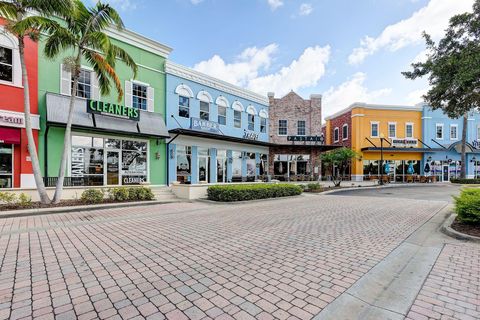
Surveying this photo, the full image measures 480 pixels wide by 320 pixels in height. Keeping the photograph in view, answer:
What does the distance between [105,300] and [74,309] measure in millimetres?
331

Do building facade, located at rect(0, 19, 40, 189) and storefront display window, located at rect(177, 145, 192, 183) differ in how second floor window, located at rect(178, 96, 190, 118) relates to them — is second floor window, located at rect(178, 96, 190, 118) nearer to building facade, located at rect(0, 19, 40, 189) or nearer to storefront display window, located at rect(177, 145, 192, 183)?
storefront display window, located at rect(177, 145, 192, 183)

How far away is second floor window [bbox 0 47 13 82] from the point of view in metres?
11.4

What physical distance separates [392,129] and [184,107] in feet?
84.4

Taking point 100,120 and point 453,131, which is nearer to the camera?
point 100,120

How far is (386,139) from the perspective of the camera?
97.7 ft

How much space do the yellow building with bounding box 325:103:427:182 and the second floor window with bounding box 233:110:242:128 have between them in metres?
15.6

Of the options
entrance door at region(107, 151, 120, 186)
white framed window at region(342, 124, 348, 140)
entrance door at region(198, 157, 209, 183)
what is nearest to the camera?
entrance door at region(107, 151, 120, 186)

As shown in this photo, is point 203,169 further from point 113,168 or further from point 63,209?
point 63,209

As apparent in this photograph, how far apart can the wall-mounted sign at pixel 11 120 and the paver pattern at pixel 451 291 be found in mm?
14883

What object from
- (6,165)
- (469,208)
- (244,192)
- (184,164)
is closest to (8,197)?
(6,165)

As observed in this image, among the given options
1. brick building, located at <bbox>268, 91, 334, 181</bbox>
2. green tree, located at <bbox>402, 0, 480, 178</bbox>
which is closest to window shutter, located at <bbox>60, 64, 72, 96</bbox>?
green tree, located at <bbox>402, 0, 480, 178</bbox>

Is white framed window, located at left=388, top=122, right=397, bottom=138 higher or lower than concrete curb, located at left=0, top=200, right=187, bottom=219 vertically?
higher

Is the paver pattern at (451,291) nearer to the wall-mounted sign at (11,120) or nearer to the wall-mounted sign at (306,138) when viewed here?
the wall-mounted sign at (11,120)

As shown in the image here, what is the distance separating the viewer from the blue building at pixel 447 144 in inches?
1198
